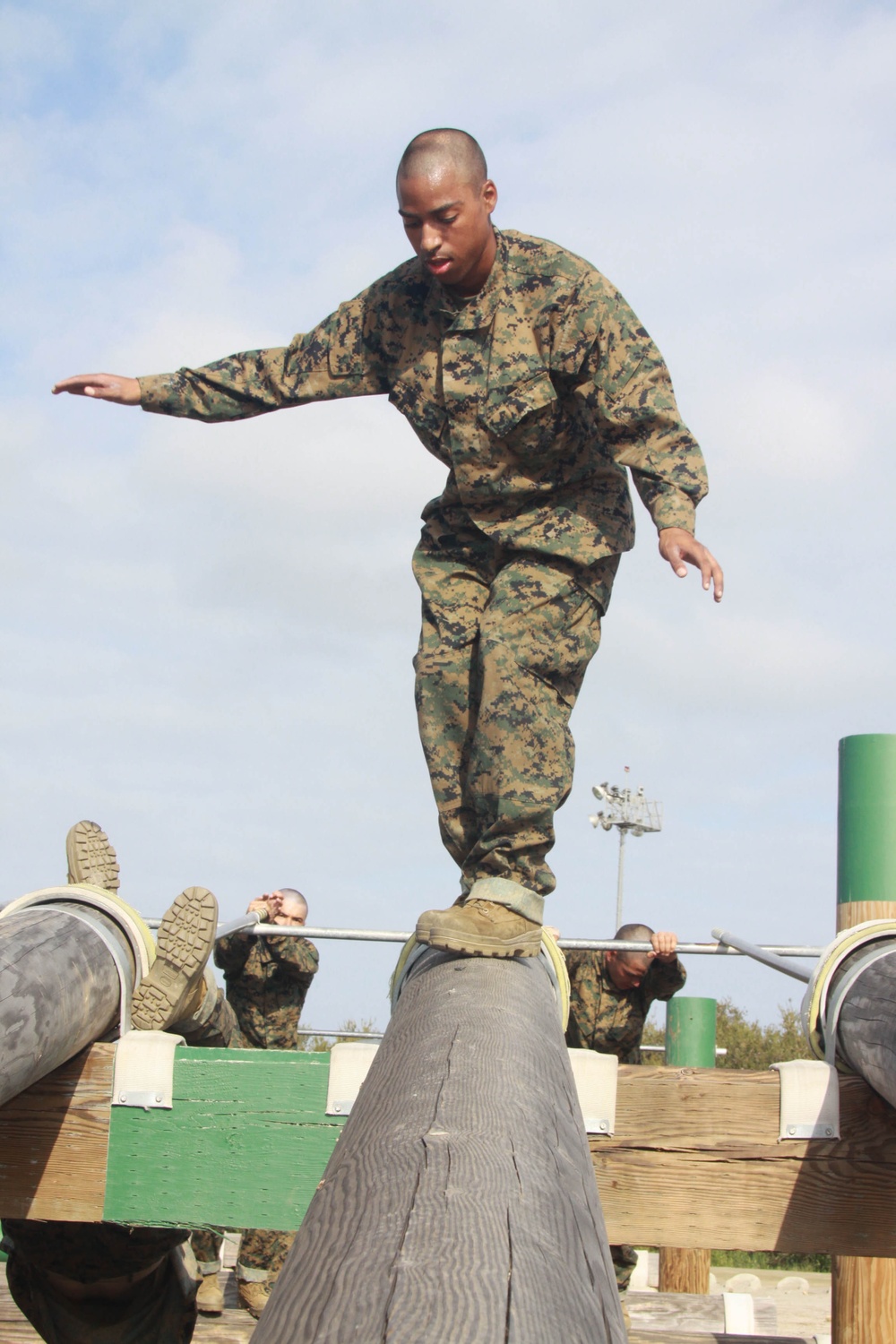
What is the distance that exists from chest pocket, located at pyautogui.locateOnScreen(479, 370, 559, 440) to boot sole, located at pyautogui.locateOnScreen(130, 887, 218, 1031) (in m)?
1.55

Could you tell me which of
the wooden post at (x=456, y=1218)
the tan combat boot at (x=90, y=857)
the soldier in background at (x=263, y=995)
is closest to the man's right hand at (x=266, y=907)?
the soldier in background at (x=263, y=995)

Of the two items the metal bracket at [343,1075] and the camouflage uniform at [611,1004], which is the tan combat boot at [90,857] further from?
the camouflage uniform at [611,1004]

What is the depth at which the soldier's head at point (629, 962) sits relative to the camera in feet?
21.3

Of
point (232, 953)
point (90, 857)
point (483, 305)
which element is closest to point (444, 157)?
point (483, 305)

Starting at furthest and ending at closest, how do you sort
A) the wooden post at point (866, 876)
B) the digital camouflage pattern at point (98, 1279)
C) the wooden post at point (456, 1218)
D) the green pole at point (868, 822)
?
1. the green pole at point (868, 822)
2. the wooden post at point (866, 876)
3. the digital camouflage pattern at point (98, 1279)
4. the wooden post at point (456, 1218)

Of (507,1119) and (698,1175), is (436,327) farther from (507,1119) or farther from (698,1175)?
(507,1119)

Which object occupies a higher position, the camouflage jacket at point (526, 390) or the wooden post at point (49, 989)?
the camouflage jacket at point (526, 390)

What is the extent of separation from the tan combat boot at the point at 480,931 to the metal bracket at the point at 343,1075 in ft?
1.38

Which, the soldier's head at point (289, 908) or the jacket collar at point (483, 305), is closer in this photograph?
the jacket collar at point (483, 305)

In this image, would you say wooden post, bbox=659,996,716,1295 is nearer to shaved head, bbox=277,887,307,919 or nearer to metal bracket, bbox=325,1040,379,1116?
shaved head, bbox=277,887,307,919

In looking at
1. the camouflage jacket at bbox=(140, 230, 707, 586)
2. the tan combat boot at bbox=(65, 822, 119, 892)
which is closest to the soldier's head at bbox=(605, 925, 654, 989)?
the camouflage jacket at bbox=(140, 230, 707, 586)

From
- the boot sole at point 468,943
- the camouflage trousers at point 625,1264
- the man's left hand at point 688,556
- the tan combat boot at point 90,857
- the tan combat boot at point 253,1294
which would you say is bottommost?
the tan combat boot at point 253,1294

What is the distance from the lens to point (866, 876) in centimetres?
443

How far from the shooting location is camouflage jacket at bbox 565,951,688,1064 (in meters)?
6.71
